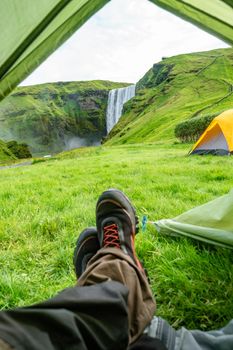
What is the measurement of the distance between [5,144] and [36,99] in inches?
1773

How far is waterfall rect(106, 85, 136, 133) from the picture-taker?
59.1m

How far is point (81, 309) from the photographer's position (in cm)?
94

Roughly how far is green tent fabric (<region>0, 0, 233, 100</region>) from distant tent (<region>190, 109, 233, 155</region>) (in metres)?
6.84

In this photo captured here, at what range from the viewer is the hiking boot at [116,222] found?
1616mm

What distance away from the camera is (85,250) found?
1.76m

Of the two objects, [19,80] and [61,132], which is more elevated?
[19,80]

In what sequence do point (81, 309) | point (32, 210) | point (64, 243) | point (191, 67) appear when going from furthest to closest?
point (191, 67), point (32, 210), point (64, 243), point (81, 309)

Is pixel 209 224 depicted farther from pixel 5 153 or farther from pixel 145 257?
pixel 5 153

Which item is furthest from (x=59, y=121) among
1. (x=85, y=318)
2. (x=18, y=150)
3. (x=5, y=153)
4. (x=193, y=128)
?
(x=85, y=318)

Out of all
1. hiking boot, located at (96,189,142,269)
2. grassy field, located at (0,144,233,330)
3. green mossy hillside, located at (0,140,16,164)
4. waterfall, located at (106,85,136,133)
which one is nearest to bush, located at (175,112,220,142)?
grassy field, located at (0,144,233,330)

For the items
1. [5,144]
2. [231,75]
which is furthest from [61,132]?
[231,75]

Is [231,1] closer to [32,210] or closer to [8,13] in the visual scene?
[8,13]

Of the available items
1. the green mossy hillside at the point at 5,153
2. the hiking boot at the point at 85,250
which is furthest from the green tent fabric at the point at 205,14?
the green mossy hillside at the point at 5,153

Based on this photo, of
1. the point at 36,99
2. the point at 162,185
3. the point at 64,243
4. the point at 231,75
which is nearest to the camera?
the point at 64,243
